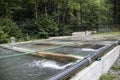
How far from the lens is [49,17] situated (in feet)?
56.1

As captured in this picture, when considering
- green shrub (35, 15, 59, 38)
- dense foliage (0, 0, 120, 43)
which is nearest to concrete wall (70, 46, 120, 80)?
dense foliage (0, 0, 120, 43)

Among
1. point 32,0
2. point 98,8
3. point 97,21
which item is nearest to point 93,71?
point 32,0

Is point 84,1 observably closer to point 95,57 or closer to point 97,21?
point 97,21

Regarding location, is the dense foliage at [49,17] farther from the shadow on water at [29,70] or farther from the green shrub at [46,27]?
the shadow on water at [29,70]

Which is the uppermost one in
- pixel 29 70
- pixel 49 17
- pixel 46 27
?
pixel 49 17

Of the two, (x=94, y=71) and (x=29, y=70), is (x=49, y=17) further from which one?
(x=94, y=71)

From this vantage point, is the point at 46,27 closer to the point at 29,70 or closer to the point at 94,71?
the point at 29,70

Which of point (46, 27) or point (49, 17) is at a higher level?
point (49, 17)

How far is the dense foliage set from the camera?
47.8ft

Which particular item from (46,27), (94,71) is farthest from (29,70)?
(46,27)

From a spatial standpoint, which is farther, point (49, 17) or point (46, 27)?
point (49, 17)

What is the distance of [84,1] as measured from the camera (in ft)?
78.0

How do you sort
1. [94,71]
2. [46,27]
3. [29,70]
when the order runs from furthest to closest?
[46,27]
[29,70]
[94,71]

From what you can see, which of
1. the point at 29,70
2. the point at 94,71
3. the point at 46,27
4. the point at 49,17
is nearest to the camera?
the point at 94,71
